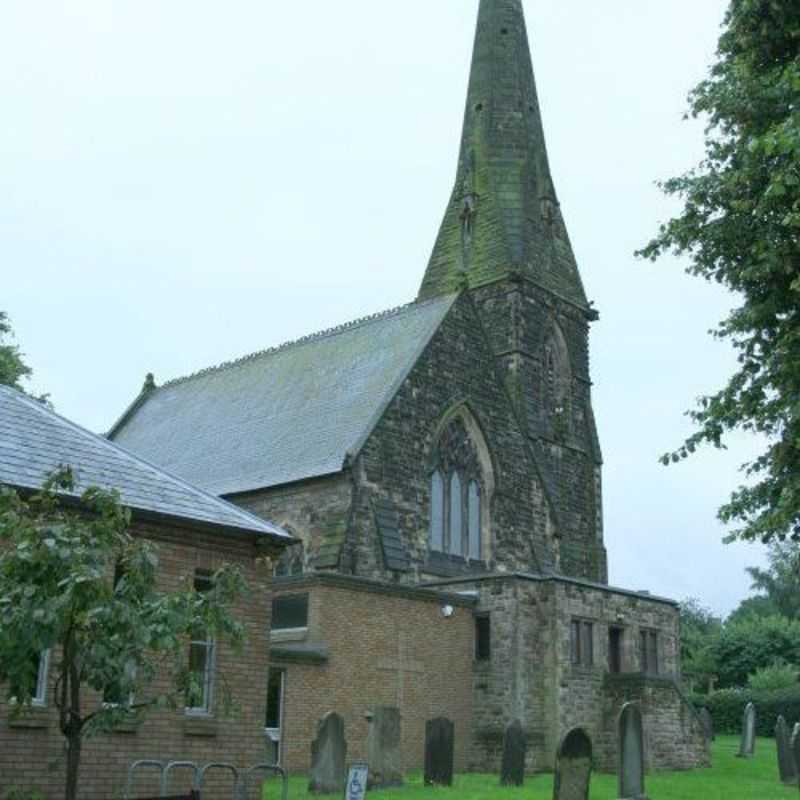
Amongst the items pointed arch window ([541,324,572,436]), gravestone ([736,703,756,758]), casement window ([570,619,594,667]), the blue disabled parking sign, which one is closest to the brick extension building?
the blue disabled parking sign

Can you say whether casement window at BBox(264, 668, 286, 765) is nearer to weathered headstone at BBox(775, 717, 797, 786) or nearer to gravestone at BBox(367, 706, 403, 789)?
gravestone at BBox(367, 706, 403, 789)

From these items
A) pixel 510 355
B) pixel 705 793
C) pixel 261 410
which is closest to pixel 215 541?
pixel 705 793

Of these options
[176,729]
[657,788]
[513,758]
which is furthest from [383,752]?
[176,729]

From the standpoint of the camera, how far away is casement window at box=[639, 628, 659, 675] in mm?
28625

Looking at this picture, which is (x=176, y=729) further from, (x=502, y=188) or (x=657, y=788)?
(x=502, y=188)

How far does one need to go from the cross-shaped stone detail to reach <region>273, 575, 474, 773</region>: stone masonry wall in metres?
0.02

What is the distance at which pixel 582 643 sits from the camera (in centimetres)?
2717

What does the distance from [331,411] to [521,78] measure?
70.5 feet

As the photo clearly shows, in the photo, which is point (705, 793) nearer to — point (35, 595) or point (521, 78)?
point (35, 595)

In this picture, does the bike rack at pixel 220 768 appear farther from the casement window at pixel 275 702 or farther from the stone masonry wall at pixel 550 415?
the stone masonry wall at pixel 550 415

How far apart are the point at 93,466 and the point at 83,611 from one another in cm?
703

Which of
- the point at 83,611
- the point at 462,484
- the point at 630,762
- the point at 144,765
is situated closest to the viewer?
the point at 83,611

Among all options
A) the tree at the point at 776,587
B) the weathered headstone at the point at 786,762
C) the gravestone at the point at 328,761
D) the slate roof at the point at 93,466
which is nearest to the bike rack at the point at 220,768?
the gravestone at the point at 328,761

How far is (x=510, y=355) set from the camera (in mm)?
40156
